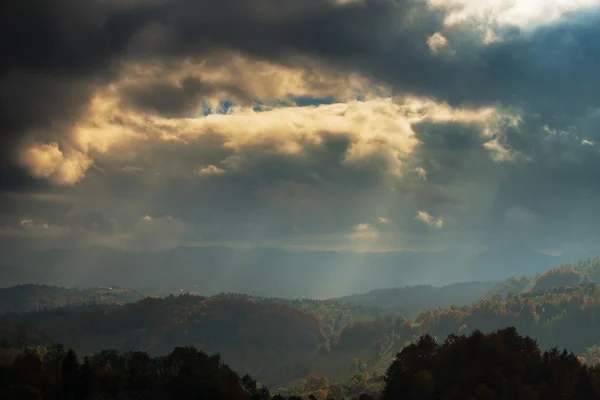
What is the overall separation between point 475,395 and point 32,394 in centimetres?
15299

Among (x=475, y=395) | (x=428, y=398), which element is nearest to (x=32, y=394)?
(x=428, y=398)

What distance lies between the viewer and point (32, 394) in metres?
196

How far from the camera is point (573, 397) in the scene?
19712 cm

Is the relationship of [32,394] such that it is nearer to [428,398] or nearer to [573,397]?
[428,398]

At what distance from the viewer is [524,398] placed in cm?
19438

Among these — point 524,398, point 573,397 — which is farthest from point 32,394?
point 573,397

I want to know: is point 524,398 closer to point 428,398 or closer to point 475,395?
point 475,395

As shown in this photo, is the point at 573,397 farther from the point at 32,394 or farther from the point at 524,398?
the point at 32,394

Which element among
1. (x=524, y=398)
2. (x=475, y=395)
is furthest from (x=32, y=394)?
(x=524, y=398)

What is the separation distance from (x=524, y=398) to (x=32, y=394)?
170 metres

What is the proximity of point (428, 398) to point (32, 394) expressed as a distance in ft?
450

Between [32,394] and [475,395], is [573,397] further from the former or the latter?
[32,394]

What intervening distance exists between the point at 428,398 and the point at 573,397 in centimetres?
5077

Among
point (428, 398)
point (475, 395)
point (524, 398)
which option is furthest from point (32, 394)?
point (524, 398)
